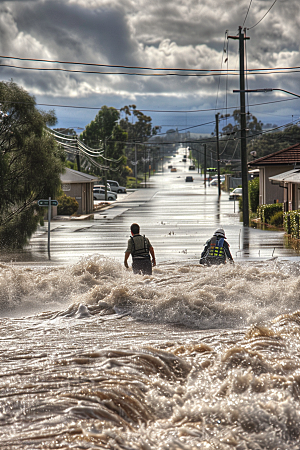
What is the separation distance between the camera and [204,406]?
6273 millimetres

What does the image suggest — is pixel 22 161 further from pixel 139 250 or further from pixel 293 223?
pixel 139 250

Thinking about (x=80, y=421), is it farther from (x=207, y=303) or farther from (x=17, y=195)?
(x=17, y=195)

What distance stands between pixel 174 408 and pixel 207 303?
184 inches

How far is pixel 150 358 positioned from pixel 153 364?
149 mm

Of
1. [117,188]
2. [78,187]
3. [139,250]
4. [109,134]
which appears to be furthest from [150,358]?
[109,134]

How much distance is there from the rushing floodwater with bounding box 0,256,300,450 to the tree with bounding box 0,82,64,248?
456 inches

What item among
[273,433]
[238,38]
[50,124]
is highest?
[238,38]

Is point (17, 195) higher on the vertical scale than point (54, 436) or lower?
higher

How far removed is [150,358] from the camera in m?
7.65

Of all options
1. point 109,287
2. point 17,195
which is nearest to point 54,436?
point 109,287

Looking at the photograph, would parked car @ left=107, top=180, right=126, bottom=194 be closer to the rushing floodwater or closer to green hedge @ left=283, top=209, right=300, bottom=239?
A: green hedge @ left=283, top=209, right=300, bottom=239

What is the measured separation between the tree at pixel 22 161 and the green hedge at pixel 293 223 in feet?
36.5

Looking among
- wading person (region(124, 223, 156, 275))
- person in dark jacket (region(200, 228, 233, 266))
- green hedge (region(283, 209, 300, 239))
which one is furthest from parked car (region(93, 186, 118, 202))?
wading person (region(124, 223, 156, 275))

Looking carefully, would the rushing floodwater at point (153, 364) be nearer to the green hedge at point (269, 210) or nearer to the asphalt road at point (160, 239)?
the asphalt road at point (160, 239)
